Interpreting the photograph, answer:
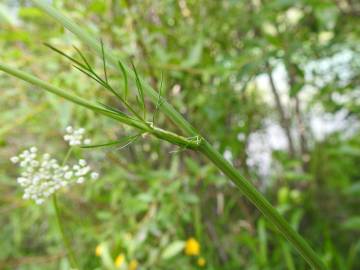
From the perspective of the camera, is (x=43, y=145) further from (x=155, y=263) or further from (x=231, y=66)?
(x=231, y=66)

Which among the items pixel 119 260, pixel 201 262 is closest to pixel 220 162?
pixel 119 260

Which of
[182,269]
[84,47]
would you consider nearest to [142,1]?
[84,47]

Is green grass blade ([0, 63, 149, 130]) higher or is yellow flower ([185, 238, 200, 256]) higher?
yellow flower ([185, 238, 200, 256])

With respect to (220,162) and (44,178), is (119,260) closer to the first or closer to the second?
(44,178)

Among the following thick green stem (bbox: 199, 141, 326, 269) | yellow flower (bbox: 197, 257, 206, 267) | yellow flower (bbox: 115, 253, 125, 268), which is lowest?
thick green stem (bbox: 199, 141, 326, 269)

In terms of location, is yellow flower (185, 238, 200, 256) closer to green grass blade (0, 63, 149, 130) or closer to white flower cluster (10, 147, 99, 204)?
white flower cluster (10, 147, 99, 204)

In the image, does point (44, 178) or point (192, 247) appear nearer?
point (44, 178)

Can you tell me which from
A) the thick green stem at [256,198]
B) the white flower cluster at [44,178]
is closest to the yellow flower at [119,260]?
the white flower cluster at [44,178]

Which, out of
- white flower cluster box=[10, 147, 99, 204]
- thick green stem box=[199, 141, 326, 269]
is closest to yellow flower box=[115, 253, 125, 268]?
white flower cluster box=[10, 147, 99, 204]
